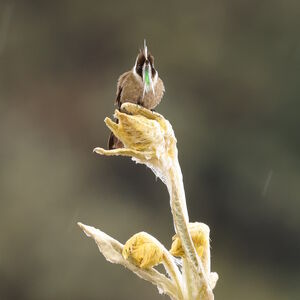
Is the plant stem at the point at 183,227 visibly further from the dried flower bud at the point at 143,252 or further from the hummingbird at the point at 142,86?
the hummingbird at the point at 142,86

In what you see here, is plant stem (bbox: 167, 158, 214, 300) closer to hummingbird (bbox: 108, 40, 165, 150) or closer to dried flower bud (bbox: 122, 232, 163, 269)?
dried flower bud (bbox: 122, 232, 163, 269)

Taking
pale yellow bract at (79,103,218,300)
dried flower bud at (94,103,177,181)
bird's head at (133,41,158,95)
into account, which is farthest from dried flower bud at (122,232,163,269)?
bird's head at (133,41,158,95)

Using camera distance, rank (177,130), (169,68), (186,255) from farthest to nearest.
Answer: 1. (169,68)
2. (177,130)
3. (186,255)

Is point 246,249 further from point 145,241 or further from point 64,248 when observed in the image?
point 145,241

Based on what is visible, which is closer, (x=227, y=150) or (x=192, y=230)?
(x=192, y=230)

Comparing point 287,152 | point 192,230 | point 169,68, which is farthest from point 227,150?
point 192,230

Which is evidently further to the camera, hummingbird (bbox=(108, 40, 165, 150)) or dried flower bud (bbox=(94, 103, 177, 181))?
hummingbird (bbox=(108, 40, 165, 150))

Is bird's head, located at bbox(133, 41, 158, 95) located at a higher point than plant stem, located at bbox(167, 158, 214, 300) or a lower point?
higher

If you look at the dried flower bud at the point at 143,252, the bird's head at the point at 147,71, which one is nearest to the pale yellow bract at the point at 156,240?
the dried flower bud at the point at 143,252

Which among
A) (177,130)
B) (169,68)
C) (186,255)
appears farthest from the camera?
(169,68)
